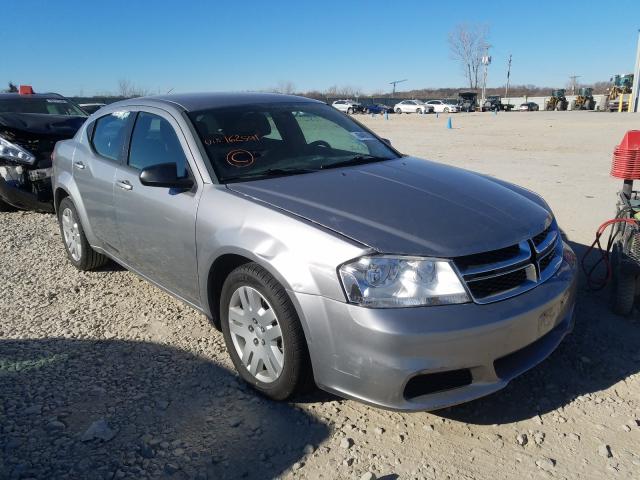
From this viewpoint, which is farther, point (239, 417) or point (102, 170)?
point (102, 170)

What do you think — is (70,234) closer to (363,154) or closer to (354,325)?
(363,154)

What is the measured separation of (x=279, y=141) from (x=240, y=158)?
43 cm

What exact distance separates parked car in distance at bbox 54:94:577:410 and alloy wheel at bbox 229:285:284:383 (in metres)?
0.01

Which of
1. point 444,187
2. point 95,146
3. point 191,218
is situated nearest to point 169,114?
point 191,218

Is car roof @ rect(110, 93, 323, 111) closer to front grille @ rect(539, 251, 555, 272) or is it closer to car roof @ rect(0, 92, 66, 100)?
front grille @ rect(539, 251, 555, 272)

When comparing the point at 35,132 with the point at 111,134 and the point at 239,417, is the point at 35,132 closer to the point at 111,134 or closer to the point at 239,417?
the point at 111,134

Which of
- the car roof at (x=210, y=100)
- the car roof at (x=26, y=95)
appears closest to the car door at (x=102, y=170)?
the car roof at (x=210, y=100)

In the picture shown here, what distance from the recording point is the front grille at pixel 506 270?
2.46 m

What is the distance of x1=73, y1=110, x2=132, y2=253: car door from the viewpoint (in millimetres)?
4121

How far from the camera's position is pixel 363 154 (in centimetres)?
393

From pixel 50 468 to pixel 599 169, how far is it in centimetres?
1060

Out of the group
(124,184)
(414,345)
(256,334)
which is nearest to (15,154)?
(124,184)

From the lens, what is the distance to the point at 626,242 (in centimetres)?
362

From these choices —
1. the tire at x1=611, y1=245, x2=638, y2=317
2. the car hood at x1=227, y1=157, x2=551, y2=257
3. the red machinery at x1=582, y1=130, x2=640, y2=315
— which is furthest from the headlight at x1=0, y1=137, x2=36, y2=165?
the tire at x1=611, y1=245, x2=638, y2=317
